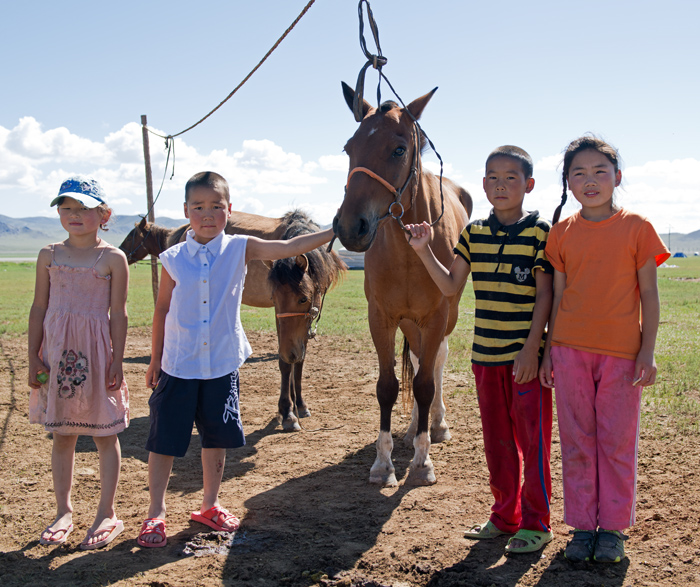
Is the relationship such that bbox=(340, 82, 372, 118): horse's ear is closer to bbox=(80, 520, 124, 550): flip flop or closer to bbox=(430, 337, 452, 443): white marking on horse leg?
bbox=(430, 337, 452, 443): white marking on horse leg

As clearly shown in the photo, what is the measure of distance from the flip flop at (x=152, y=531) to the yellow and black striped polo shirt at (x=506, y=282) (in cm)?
199

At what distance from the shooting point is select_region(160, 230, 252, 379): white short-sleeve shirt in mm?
3051

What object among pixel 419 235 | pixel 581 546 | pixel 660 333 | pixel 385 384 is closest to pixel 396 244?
pixel 419 235

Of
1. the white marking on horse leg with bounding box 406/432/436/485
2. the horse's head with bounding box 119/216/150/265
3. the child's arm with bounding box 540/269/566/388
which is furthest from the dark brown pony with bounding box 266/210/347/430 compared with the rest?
the horse's head with bounding box 119/216/150/265

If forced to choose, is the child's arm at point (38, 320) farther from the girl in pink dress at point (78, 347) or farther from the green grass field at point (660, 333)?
the green grass field at point (660, 333)

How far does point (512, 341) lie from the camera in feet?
9.86

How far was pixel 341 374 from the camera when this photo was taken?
7.38 metres

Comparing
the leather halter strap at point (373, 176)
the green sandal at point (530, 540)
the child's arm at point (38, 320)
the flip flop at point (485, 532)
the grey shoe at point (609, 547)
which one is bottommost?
the flip flop at point (485, 532)

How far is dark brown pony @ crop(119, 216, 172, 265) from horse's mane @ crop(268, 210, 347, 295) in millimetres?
4097

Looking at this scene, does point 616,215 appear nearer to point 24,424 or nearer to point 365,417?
point 365,417

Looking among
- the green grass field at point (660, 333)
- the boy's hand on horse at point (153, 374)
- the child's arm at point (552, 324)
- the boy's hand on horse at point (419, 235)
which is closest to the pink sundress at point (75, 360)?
the boy's hand on horse at point (153, 374)

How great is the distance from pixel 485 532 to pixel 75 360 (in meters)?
2.51

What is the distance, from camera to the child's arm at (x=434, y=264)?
9.98ft

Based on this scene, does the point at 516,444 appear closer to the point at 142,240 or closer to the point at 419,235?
the point at 419,235
